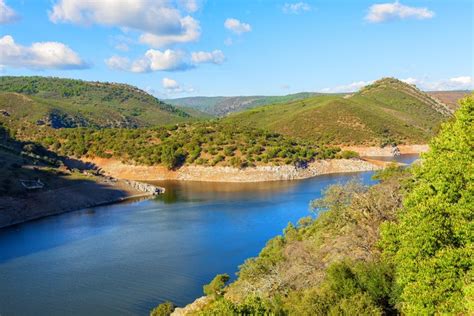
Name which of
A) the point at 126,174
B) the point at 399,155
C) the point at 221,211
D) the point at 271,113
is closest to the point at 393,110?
the point at 271,113

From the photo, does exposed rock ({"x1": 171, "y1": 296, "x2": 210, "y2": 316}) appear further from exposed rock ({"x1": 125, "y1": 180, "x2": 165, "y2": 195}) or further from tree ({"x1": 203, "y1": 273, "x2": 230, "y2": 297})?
exposed rock ({"x1": 125, "y1": 180, "x2": 165, "y2": 195})

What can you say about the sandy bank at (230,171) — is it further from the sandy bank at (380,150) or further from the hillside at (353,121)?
the hillside at (353,121)

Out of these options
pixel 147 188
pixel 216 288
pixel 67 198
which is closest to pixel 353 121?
pixel 147 188

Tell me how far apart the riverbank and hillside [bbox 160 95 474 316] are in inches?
1459

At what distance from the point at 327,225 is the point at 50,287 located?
20.5 metres

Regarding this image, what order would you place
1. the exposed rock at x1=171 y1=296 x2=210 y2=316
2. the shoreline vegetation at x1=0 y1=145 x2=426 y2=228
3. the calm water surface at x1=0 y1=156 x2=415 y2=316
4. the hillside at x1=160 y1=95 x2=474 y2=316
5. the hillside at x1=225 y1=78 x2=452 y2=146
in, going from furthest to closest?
the hillside at x1=225 y1=78 x2=452 y2=146, the shoreline vegetation at x1=0 y1=145 x2=426 y2=228, the calm water surface at x1=0 y1=156 x2=415 y2=316, the exposed rock at x1=171 y1=296 x2=210 y2=316, the hillside at x1=160 y1=95 x2=474 y2=316

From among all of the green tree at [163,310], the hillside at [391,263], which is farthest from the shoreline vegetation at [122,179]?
the hillside at [391,263]

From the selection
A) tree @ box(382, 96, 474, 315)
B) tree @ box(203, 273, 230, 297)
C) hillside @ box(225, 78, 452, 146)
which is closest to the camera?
tree @ box(382, 96, 474, 315)

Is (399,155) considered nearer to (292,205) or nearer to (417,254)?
(292,205)

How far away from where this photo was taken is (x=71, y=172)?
73.5 meters

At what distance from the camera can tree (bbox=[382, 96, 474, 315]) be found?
14562 millimetres

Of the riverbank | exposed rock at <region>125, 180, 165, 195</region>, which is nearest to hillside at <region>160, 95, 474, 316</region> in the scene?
the riverbank

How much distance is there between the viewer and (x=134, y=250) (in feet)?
137

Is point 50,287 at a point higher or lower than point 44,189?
lower
